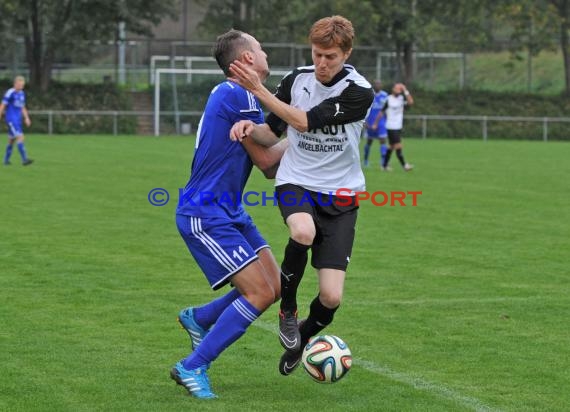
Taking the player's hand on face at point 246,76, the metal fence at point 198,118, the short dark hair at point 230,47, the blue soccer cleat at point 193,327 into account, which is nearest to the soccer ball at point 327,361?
the blue soccer cleat at point 193,327

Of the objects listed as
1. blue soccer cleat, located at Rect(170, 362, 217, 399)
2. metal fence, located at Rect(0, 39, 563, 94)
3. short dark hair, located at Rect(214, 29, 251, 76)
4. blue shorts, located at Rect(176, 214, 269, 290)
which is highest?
metal fence, located at Rect(0, 39, 563, 94)

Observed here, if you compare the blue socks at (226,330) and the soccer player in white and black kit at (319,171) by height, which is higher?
the soccer player in white and black kit at (319,171)

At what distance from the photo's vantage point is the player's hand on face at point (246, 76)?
5828 millimetres

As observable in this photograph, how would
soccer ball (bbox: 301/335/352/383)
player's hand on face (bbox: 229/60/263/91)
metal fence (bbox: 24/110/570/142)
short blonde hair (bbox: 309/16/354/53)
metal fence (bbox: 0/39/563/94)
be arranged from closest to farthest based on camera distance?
player's hand on face (bbox: 229/60/263/91) < short blonde hair (bbox: 309/16/354/53) < soccer ball (bbox: 301/335/352/383) < metal fence (bbox: 24/110/570/142) < metal fence (bbox: 0/39/563/94)

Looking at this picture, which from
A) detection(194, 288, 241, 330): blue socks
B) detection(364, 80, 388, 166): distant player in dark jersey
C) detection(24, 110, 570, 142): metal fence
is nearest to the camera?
detection(194, 288, 241, 330): blue socks

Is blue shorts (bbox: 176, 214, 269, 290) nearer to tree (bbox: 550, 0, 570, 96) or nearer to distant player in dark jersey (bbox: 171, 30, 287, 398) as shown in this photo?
distant player in dark jersey (bbox: 171, 30, 287, 398)

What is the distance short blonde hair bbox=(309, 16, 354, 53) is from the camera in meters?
5.93

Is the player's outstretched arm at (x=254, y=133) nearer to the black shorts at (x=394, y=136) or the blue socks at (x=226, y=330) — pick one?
the blue socks at (x=226, y=330)

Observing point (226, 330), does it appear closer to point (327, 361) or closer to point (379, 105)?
point (327, 361)

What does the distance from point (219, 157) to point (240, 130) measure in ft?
Result: 0.81

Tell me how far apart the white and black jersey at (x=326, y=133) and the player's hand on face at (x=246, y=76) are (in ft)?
1.07

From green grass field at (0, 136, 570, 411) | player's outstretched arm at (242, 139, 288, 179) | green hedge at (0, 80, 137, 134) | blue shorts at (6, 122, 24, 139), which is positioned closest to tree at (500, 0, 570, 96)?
green hedge at (0, 80, 137, 134)

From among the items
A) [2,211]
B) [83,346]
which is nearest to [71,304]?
[83,346]

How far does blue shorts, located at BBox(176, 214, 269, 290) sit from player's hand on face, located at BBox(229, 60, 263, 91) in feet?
2.38
